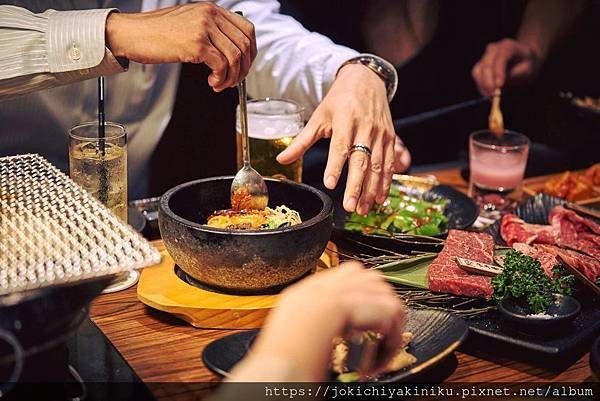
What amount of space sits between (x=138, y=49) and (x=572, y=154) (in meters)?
3.31

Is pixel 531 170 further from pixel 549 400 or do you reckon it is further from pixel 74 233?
pixel 74 233

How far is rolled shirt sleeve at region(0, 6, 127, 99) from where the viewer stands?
88.6 inches

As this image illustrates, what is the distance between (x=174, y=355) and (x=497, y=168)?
177 cm

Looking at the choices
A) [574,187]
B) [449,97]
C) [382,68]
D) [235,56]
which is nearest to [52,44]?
[235,56]

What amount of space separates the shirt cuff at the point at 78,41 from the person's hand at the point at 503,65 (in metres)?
2.75

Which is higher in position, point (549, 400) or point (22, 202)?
point (22, 202)

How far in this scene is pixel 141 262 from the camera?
1.53m

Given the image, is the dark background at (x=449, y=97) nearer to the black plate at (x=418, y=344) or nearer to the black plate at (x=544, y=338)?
the black plate at (x=544, y=338)

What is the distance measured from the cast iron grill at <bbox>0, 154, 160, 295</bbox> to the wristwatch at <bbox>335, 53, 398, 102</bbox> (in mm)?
1243

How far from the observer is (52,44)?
2.28 meters

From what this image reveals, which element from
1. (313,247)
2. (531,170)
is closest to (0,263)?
(313,247)

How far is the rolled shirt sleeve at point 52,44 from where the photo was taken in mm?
2250

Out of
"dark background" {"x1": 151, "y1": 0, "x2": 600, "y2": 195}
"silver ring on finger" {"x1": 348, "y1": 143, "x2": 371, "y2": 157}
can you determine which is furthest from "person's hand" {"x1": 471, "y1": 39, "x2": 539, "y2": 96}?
"silver ring on finger" {"x1": 348, "y1": 143, "x2": 371, "y2": 157}

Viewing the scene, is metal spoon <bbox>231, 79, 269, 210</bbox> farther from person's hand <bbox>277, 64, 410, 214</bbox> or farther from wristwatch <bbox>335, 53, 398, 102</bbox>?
wristwatch <bbox>335, 53, 398, 102</bbox>
